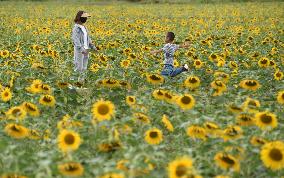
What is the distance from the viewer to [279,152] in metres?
4.02

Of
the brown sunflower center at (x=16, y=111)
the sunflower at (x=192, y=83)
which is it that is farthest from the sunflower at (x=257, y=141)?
the brown sunflower center at (x=16, y=111)

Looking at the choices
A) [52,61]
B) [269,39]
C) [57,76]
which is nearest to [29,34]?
[52,61]

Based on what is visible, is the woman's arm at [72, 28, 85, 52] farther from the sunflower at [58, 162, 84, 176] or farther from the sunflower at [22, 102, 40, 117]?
the sunflower at [58, 162, 84, 176]

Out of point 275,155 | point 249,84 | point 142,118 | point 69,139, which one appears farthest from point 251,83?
point 69,139

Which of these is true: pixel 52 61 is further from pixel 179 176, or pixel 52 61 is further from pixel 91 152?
pixel 179 176

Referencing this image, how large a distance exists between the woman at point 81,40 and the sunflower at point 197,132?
14.9 ft

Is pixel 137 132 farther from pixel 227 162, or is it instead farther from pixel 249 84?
pixel 249 84

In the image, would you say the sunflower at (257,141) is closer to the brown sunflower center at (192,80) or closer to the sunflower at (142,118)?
the sunflower at (142,118)

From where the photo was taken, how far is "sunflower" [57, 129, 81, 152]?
4145mm

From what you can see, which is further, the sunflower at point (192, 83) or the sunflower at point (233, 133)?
the sunflower at point (192, 83)

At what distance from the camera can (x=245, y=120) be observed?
479 centimetres

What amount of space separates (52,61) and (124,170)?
6.56 meters

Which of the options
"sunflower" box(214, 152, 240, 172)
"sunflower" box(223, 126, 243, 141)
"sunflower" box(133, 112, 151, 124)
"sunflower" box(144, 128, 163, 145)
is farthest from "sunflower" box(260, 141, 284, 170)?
"sunflower" box(133, 112, 151, 124)

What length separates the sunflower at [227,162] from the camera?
3.97 m
